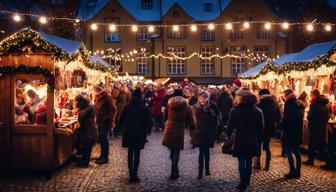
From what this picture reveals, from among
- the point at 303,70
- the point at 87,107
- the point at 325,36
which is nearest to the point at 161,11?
the point at 325,36

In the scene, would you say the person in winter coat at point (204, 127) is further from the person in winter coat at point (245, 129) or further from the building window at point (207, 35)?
the building window at point (207, 35)

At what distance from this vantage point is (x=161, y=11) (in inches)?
1799

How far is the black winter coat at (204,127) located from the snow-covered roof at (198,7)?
3618 centimetres

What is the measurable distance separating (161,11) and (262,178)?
37.8 m

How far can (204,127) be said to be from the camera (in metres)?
9.20

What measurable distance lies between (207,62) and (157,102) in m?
25.7

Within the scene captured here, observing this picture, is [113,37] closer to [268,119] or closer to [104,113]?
[104,113]

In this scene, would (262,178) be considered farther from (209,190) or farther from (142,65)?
(142,65)

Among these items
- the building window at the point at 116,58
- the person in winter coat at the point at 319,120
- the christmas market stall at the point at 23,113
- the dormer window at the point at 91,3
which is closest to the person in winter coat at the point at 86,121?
the christmas market stall at the point at 23,113

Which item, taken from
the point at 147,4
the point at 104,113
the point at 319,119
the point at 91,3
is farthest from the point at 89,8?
the point at 319,119

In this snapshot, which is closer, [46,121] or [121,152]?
[46,121]

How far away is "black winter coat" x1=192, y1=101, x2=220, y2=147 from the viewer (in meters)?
9.11

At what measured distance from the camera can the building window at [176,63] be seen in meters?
43.8

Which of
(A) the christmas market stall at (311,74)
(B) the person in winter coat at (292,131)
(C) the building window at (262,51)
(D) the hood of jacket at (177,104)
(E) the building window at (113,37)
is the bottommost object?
(B) the person in winter coat at (292,131)
